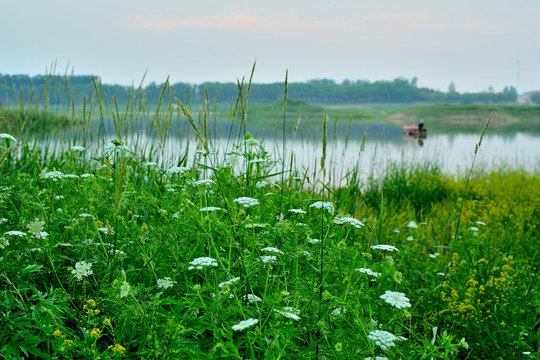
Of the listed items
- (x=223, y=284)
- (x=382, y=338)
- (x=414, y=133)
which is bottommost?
(x=382, y=338)

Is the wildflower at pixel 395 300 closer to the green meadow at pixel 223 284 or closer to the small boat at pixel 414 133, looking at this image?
the green meadow at pixel 223 284

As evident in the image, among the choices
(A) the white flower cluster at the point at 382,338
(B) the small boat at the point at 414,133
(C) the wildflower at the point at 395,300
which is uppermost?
(B) the small boat at the point at 414,133

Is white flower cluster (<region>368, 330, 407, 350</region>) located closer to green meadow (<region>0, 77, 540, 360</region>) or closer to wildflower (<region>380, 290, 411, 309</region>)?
green meadow (<region>0, 77, 540, 360</region>)

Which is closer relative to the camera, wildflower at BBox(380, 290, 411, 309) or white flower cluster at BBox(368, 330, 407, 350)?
white flower cluster at BBox(368, 330, 407, 350)

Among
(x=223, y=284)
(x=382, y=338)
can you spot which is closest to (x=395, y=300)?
(x=382, y=338)

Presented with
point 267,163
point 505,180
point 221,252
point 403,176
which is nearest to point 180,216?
point 221,252

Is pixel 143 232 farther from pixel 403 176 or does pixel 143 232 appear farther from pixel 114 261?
pixel 403 176

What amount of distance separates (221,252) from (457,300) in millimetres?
1712

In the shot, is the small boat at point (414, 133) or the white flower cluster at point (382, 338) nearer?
the white flower cluster at point (382, 338)

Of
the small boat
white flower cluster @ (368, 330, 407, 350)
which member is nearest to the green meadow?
white flower cluster @ (368, 330, 407, 350)

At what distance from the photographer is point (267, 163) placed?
2590 millimetres

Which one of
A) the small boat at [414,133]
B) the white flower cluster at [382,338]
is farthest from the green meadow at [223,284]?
the small boat at [414,133]

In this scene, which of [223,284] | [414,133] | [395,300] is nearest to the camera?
[223,284]

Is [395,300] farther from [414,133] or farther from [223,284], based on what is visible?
[414,133]
